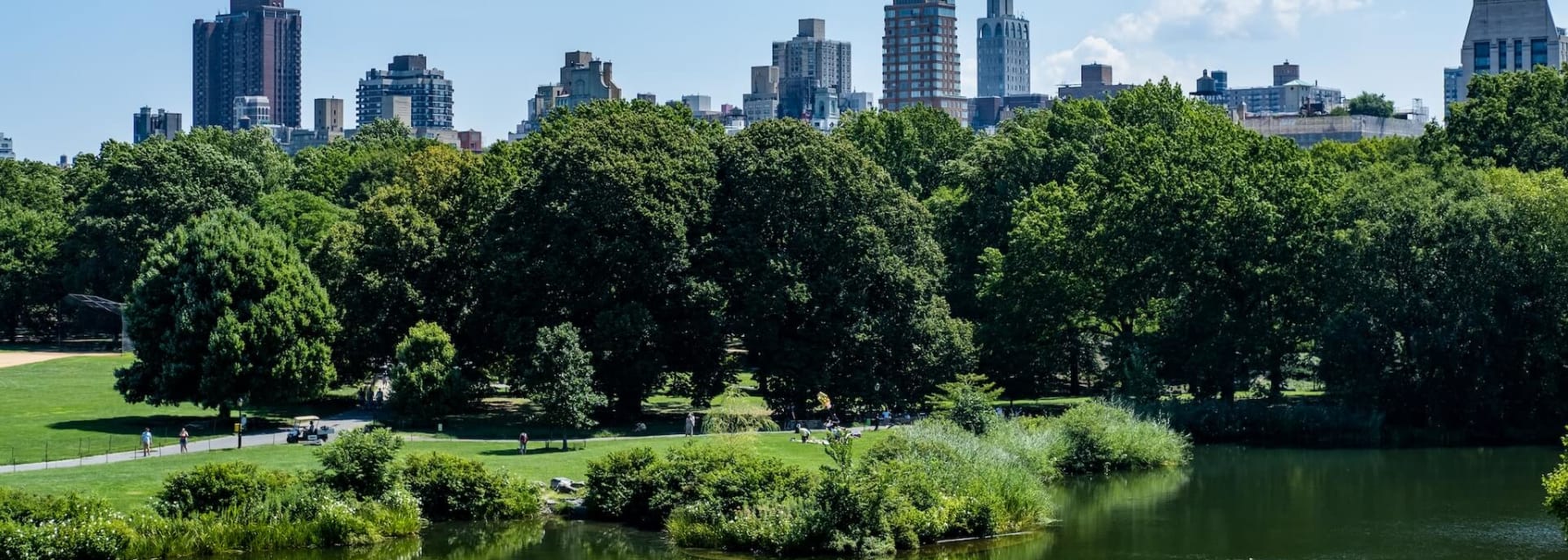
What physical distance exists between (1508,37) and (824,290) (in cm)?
13712

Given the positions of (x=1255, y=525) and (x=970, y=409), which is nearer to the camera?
(x=1255, y=525)

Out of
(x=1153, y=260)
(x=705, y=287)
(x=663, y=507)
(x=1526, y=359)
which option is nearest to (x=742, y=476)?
(x=663, y=507)

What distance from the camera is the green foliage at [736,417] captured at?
57.6 metres

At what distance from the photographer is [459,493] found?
48375 mm

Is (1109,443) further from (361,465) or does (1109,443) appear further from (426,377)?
(361,465)

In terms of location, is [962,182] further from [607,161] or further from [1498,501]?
[1498,501]

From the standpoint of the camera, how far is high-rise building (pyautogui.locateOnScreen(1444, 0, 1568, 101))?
178750 millimetres

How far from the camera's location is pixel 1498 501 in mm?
51125

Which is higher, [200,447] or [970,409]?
[970,409]

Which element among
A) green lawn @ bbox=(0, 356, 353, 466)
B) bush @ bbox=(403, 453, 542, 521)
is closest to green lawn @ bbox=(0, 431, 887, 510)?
bush @ bbox=(403, 453, 542, 521)

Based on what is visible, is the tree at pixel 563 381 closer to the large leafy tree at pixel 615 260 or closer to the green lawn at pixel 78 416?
the large leafy tree at pixel 615 260

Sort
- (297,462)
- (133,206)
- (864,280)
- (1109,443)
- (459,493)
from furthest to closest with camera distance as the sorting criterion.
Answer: (133,206), (864,280), (1109,443), (297,462), (459,493)

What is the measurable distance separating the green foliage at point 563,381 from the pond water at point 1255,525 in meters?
11.8

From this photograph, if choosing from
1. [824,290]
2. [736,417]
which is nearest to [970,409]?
[736,417]
